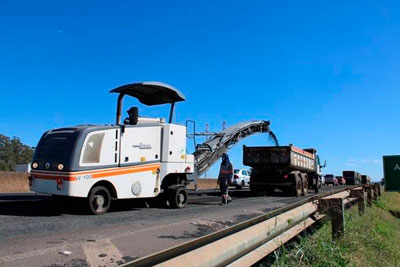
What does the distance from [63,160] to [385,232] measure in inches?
285

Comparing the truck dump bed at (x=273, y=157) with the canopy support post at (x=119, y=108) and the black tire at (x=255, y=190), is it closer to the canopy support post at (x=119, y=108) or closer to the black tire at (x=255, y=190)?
the black tire at (x=255, y=190)

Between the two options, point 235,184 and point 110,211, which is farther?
point 235,184

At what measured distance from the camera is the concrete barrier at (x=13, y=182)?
1720cm

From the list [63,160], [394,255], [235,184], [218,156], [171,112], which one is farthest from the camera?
[235,184]

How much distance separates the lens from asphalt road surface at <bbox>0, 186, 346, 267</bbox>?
4.93 metres

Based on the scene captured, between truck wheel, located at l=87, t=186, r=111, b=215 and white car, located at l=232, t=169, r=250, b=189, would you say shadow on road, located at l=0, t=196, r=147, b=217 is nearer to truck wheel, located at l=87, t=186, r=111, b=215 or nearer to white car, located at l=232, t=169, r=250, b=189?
truck wheel, located at l=87, t=186, r=111, b=215

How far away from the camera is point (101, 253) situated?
16.9 feet

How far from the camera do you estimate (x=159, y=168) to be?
10570 millimetres

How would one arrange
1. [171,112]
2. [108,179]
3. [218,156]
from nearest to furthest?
[108,179] < [171,112] < [218,156]

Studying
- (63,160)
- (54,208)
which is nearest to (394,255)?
(63,160)

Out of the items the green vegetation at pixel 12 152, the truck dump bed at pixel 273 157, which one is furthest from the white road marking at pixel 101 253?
the green vegetation at pixel 12 152

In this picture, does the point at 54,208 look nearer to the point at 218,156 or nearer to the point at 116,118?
the point at 116,118

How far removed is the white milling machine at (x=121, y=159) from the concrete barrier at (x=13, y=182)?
30.1 ft

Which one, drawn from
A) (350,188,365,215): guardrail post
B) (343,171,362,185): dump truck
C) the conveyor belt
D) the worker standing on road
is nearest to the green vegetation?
the conveyor belt
